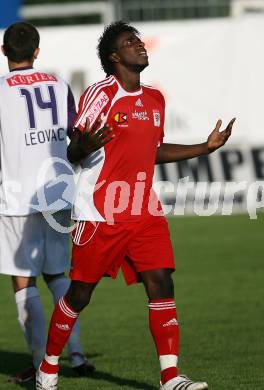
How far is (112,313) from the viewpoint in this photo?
11344 mm

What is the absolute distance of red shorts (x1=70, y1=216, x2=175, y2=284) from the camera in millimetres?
7148

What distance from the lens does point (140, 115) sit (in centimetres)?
716

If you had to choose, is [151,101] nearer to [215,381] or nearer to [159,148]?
[159,148]

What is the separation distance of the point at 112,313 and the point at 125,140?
14.7ft

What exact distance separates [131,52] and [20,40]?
3.45 ft

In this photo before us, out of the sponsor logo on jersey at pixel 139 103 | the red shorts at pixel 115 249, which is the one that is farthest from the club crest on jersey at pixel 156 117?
the red shorts at pixel 115 249

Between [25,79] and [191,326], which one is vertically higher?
[25,79]

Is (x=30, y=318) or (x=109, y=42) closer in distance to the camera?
(x=109, y=42)

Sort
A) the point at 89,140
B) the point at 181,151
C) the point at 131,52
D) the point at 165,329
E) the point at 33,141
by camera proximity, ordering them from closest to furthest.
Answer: the point at 89,140
the point at 165,329
the point at 131,52
the point at 181,151
the point at 33,141

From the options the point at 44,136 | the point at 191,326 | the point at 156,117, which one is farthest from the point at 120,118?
the point at 191,326

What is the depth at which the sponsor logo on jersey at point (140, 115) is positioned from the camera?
7.13 m

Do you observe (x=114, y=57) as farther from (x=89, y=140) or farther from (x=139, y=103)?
(x=89, y=140)

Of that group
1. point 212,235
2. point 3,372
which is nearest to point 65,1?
point 212,235

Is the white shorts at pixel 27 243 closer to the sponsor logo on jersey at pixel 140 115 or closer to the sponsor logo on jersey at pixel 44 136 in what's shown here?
the sponsor logo on jersey at pixel 44 136
